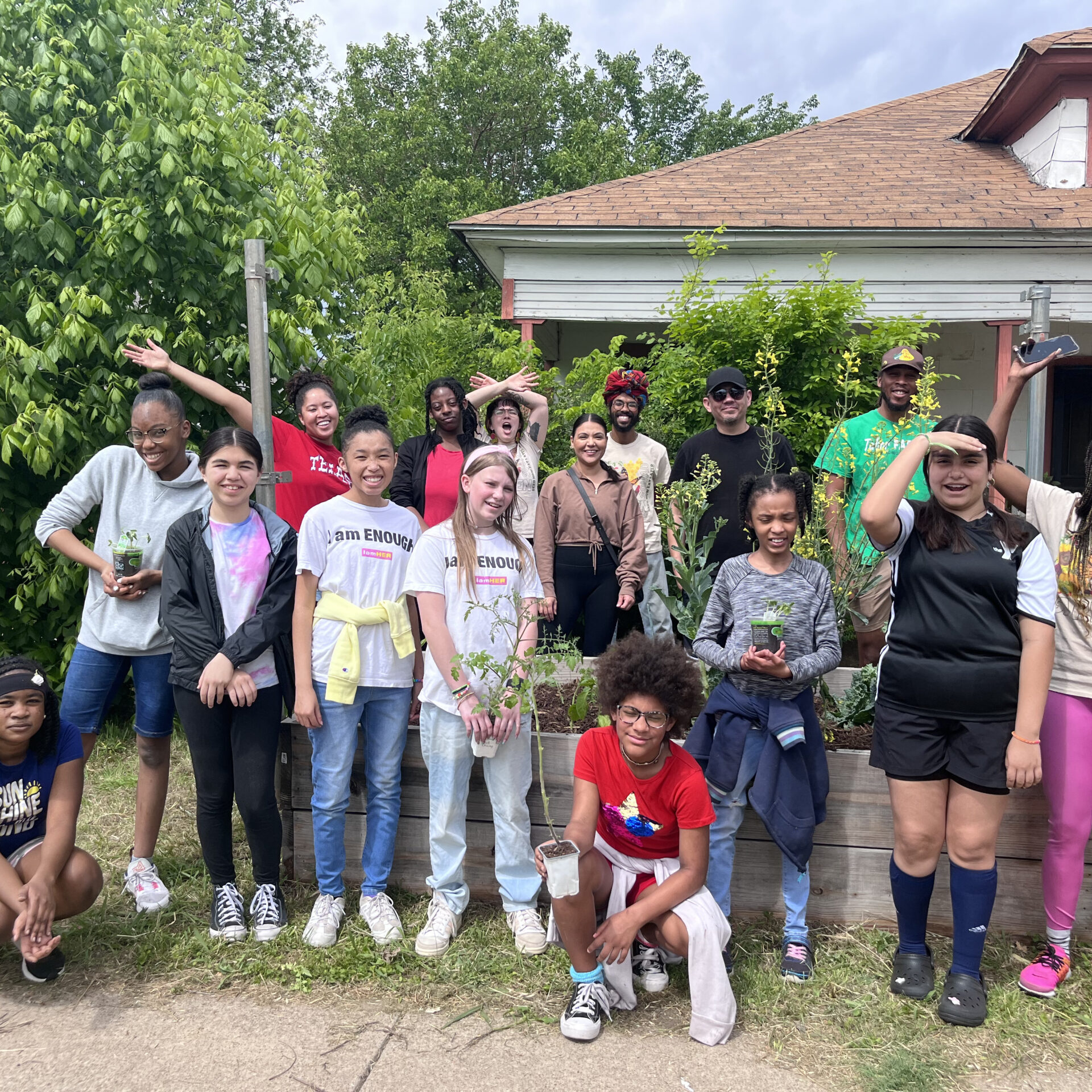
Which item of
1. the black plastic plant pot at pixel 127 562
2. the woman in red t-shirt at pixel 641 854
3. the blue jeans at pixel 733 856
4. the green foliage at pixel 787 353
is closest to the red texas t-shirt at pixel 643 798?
the woman in red t-shirt at pixel 641 854

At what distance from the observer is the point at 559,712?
4148 millimetres

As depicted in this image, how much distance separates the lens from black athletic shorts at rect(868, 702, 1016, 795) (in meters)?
2.70

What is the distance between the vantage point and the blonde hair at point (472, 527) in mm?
3152

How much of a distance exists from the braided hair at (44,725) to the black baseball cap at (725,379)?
10.5 ft

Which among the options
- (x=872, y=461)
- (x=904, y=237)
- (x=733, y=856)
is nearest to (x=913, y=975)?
(x=733, y=856)

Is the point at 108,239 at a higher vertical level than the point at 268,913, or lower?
higher

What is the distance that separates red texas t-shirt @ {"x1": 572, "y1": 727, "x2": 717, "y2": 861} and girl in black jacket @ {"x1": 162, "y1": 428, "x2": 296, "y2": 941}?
3.79 ft

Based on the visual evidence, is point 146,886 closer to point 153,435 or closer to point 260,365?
point 153,435

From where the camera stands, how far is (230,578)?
3.20 metres

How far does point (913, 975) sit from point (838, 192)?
8.78 m

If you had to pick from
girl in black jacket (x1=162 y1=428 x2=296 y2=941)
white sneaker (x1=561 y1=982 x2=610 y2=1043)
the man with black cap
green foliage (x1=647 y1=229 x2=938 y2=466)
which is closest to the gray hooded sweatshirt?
girl in black jacket (x1=162 y1=428 x2=296 y2=941)

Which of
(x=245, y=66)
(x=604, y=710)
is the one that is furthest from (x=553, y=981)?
(x=245, y=66)

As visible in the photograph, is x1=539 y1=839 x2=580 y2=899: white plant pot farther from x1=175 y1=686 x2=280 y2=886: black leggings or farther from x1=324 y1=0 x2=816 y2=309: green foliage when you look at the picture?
x1=324 y1=0 x2=816 y2=309: green foliage

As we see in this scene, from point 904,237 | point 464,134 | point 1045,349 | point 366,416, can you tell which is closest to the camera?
point 1045,349
